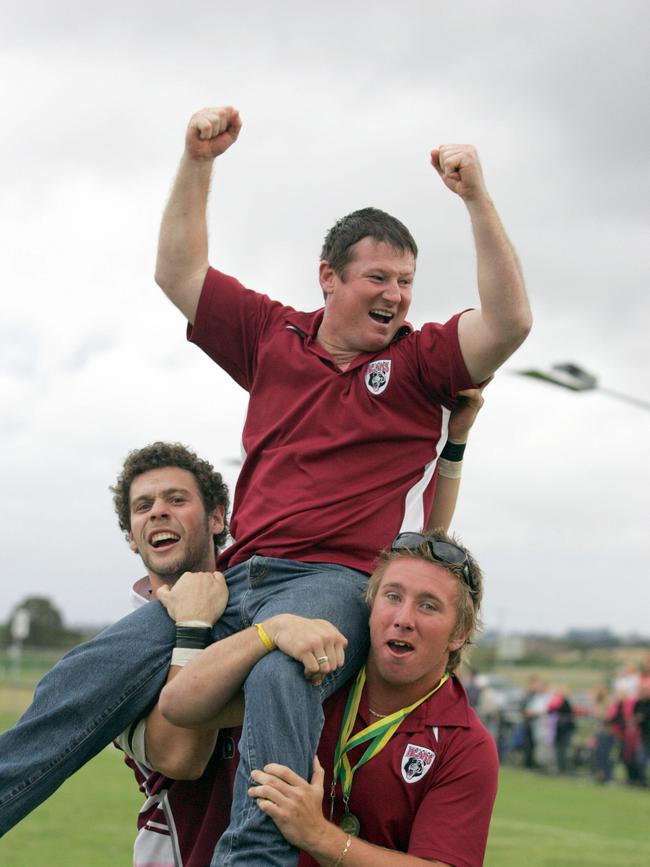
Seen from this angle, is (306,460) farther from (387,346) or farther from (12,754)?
(12,754)

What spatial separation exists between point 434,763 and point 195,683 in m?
0.94

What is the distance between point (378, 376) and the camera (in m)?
4.64

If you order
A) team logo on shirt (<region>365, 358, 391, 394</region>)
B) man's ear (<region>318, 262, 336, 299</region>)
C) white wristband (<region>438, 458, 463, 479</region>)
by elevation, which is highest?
man's ear (<region>318, 262, 336, 299</region>)

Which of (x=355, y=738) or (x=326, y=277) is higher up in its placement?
(x=326, y=277)

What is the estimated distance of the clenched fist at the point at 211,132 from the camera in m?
4.70

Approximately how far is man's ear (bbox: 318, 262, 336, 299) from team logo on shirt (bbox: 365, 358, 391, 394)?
0.36m

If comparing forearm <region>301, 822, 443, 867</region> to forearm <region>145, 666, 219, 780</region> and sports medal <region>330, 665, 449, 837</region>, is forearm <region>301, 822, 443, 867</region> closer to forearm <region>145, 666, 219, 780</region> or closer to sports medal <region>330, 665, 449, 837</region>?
sports medal <region>330, 665, 449, 837</region>

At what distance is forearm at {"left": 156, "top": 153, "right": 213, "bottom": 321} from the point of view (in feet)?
15.8

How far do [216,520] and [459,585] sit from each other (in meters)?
1.30

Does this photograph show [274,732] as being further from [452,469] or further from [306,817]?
[452,469]

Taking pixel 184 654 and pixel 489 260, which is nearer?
pixel 489 260

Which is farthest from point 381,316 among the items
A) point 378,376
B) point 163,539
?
point 163,539

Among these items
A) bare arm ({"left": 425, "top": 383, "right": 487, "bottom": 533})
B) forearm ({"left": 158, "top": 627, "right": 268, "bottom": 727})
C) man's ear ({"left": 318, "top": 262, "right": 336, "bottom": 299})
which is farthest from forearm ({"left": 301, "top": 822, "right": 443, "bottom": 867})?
man's ear ({"left": 318, "top": 262, "right": 336, "bottom": 299})

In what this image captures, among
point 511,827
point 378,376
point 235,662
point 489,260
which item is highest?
point 489,260
